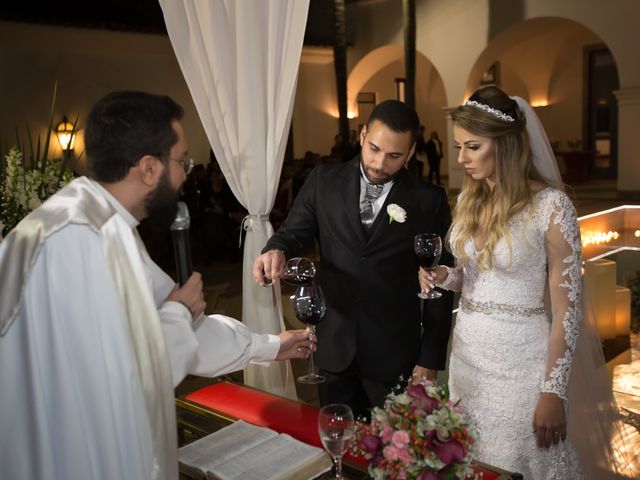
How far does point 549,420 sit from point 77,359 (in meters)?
1.67

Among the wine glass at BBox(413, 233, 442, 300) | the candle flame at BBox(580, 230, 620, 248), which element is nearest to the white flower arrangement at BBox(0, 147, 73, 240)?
the wine glass at BBox(413, 233, 442, 300)

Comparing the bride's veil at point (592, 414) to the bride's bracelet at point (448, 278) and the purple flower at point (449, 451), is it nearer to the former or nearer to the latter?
the bride's bracelet at point (448, 278)

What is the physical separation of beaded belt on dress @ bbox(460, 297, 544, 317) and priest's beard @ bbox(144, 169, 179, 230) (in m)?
1.39

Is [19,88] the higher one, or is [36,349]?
[19,88]

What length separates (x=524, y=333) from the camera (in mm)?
2617

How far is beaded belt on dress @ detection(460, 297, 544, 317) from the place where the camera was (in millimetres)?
2623

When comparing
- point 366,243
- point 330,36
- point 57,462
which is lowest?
point 57,462

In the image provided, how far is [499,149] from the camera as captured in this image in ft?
8.52

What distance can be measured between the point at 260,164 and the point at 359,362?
137cm

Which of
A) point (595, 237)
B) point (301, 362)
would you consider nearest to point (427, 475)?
point (301, 362)

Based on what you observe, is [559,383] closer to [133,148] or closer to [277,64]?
[133,148]

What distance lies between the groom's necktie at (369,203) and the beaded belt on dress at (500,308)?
0.56 m

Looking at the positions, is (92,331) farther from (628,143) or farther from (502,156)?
(628,143)

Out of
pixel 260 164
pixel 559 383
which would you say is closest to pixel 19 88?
pixel 260 164
